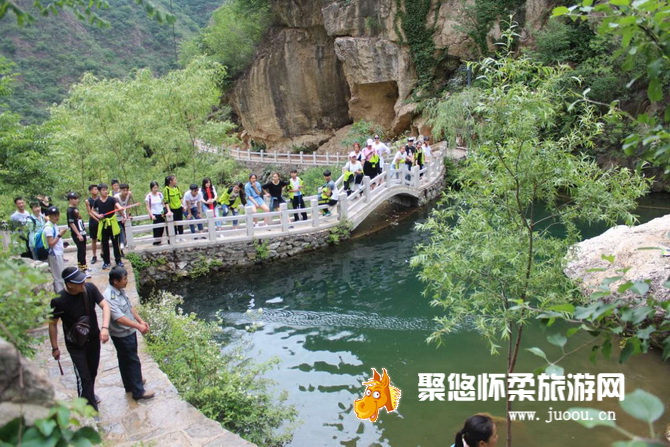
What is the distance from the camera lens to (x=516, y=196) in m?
5.84

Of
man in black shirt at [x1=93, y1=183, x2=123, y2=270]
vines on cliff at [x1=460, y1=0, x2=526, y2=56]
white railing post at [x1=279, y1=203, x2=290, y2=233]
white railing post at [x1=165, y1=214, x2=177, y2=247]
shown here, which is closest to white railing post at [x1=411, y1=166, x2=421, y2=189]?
white railing post at [x1=279, y1=203, x2=290, y2=233]

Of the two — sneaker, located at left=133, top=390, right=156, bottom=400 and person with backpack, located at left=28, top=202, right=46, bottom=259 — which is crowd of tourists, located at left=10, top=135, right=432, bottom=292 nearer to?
person with backpack, located at left=28, top=202, right=46, bottom=259

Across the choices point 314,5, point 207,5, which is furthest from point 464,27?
point 207,5

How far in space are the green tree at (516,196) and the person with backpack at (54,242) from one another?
598cm

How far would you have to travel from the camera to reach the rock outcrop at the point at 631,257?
8.48 metres

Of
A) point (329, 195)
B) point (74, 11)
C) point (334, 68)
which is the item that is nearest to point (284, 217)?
point (329, 195)

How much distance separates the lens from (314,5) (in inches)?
1182

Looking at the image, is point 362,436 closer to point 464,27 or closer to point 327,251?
point 327,251

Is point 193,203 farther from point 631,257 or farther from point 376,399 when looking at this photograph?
point 631,257

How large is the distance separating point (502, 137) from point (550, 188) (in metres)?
0.76

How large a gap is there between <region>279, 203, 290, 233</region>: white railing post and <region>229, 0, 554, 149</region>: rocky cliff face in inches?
610

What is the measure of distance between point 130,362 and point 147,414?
0.60 m

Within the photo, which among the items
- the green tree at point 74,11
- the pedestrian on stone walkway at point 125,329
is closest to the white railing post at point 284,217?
the pedestrian on stone walkway at point 125,329

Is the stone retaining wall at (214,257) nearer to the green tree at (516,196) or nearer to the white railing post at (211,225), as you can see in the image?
the white railing post at (211,225)
